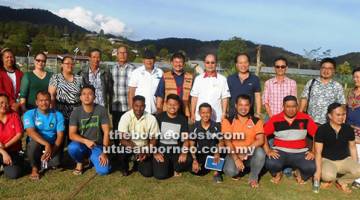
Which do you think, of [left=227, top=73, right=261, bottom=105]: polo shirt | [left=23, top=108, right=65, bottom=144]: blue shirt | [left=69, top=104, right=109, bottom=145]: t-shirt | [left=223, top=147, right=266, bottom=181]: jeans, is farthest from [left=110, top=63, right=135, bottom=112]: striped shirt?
[left=223, top=147, right=266, bottom=181]: jeans

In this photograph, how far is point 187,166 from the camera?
570 cm

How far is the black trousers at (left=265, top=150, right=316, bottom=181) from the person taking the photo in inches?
216

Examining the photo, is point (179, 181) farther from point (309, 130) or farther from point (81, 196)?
point (309, 130)

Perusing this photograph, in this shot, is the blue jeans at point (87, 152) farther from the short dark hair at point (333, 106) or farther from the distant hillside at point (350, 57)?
the distant hillside at point (350, 57)

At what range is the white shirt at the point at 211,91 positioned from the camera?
5.91m

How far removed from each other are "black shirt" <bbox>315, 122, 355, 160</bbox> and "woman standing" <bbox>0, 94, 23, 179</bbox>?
4371 mm

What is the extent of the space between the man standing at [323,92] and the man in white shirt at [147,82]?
2551 mm

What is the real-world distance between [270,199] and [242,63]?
214cm

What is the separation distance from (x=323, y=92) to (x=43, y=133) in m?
4.43

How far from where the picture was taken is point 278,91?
20.1 feet

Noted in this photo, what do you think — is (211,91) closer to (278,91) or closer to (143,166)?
(278,91)

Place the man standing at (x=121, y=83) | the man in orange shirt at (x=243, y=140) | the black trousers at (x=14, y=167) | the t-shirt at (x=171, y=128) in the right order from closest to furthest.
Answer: the black trousers at (x=14, y=167), the man in orange shirt at (x=243, y=140), the t-shirt at (x=171, y=128), the man standing at (x=121, y=83)

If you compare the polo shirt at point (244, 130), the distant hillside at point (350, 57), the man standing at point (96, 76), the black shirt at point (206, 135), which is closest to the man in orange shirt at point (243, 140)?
the polo shirt at point (244, 130)

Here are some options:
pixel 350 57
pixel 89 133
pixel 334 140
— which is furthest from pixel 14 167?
pixel 350 57
